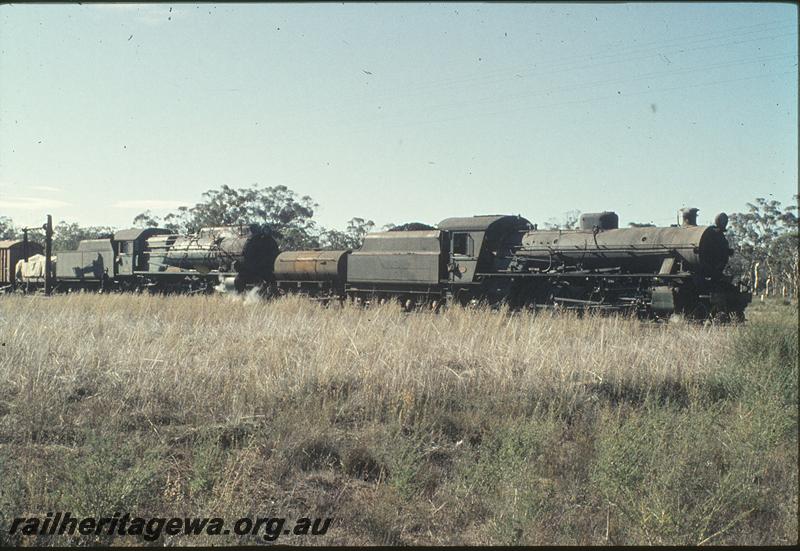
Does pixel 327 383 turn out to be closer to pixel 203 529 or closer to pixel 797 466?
pixel 203 529

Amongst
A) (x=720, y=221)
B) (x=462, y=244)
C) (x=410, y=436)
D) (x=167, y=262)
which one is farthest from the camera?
(x=167, y=262)

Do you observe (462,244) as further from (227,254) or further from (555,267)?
(227,254)

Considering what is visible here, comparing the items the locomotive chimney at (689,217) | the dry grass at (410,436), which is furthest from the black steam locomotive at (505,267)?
the dry grass at (410,436)

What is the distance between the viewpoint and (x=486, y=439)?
6895 millimetres

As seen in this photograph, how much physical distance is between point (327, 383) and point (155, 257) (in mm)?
23674

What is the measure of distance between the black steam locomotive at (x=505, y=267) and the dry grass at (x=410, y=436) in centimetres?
629

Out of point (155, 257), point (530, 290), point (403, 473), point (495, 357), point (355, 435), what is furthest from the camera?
point (155, 257)

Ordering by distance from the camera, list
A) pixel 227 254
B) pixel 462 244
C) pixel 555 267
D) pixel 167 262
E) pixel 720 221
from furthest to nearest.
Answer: pixel 167 262 → pixel 227 254 → pixel 462 244 → pixel 555 267 → pixel 720 221

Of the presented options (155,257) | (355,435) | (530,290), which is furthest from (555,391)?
(155,257)

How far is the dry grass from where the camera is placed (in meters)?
5.52

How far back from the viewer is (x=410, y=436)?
23.5 feet

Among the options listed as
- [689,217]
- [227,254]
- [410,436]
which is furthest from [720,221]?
[227,254]

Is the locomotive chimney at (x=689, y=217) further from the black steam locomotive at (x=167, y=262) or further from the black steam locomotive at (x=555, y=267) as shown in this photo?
the black steam locomotive at (x=167, y=262)

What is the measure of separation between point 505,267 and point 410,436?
12.7 metres
